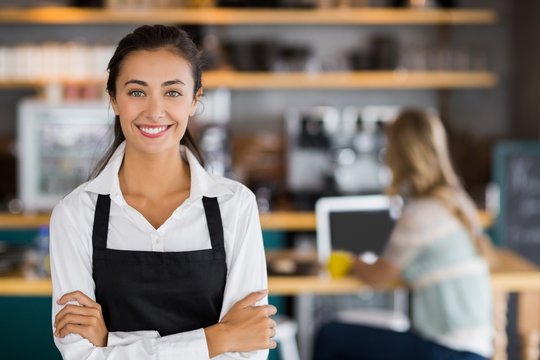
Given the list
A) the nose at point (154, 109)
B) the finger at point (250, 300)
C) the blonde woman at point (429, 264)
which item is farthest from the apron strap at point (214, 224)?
the blonde woman at point (429, 264)

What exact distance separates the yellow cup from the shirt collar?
74.3 inches

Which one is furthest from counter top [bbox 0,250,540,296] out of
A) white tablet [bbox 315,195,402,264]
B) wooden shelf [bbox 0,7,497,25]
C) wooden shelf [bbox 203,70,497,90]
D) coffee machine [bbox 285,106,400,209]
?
wooden shelf [bbox 0,7,497,25]

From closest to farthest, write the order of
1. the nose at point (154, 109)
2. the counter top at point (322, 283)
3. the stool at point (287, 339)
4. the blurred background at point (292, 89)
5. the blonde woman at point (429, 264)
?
the nose at point (154, 109) < the blonde woman at point (429, 264) < the counter top at point (322, 283) < the stool at point (287, 339) < the blurred background at point (292, 89)

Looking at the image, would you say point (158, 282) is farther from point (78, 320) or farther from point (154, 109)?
point (154, 109)

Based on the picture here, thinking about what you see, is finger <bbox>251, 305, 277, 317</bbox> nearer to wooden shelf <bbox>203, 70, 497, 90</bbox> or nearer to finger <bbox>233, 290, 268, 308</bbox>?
finger <bbox>233, 290, 268, 308</bbox>

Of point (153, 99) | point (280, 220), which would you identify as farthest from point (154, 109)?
point (280, 220)

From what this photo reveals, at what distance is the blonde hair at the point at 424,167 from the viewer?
3508mm

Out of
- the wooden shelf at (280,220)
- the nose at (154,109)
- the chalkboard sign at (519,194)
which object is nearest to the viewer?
the nose at (154,109)

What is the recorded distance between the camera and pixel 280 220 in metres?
5.86

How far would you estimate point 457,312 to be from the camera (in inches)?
136

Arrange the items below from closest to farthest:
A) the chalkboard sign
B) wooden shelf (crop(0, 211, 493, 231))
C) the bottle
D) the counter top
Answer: the counter top
the bottle
the chalkboard sign
wooden shelf (crop(0, 211, 493, 231))

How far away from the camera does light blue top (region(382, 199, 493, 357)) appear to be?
3.46m

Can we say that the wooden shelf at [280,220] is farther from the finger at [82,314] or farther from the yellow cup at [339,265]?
the finger at [82,314]

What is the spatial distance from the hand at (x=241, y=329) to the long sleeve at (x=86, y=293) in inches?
1.1
